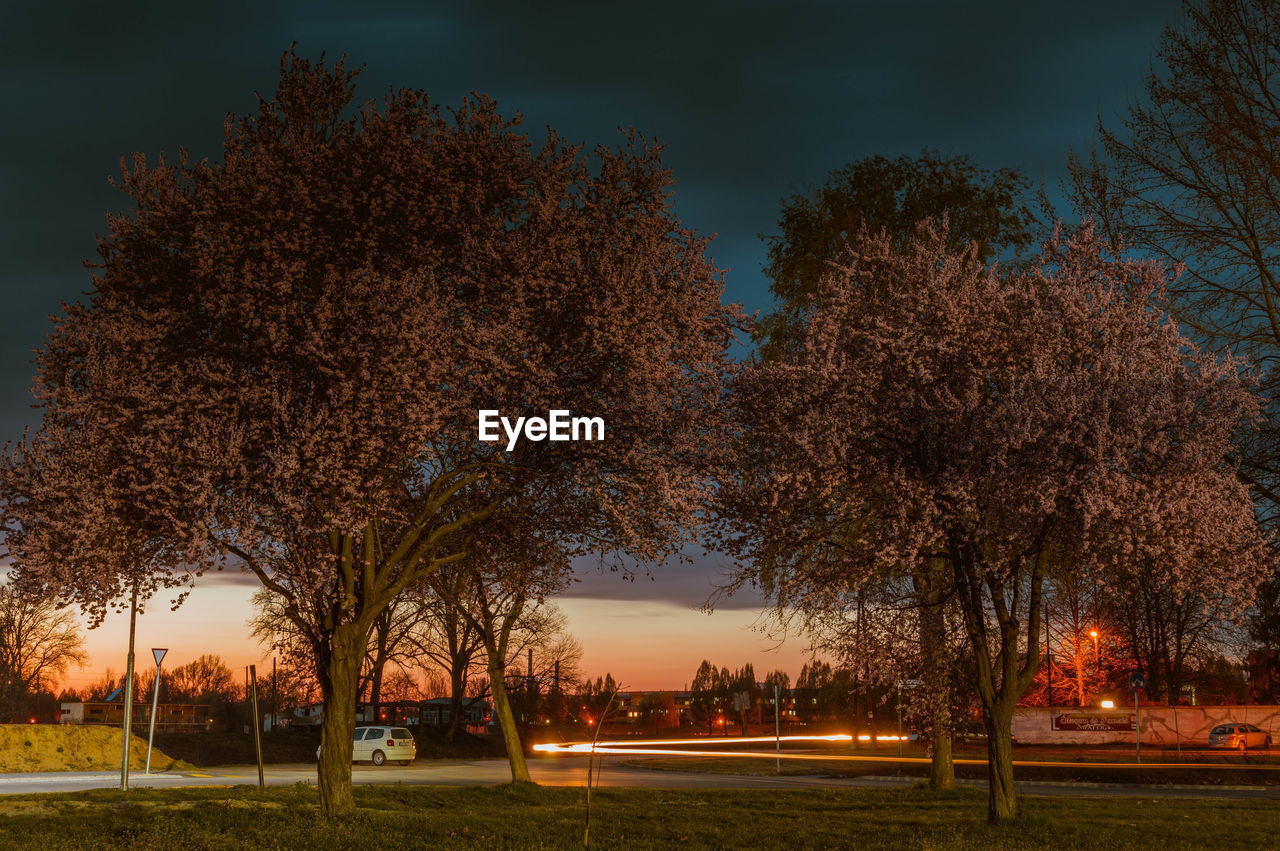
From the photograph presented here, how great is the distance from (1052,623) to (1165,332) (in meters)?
58.0

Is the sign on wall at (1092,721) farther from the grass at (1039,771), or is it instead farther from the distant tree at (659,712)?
the distant tree at (659,712)

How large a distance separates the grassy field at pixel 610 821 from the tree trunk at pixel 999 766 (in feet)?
1.35

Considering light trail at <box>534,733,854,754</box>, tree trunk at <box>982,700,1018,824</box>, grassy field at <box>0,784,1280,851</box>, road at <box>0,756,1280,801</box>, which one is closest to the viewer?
grassy field at <box>0,784,1280,851</box>

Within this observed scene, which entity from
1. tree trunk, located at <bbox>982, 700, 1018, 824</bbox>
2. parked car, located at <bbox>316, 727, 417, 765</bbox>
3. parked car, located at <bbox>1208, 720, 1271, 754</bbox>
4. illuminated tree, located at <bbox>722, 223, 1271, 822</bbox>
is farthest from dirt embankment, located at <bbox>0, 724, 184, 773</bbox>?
parked car, located at <bbox>1208, 720, 1271, 754</bbox>

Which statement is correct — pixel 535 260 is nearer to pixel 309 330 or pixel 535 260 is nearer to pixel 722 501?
pixel 309 330

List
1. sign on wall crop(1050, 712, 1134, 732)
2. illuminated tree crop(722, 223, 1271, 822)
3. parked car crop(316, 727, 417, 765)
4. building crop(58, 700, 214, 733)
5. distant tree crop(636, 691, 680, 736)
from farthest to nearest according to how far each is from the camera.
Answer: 1. distant tree crop(636, 691, 680, 736)
2. building crop(58, 700, 214, 733)
3. sign on wall crop(1050, 712, 1134, 732)
4. parked car crop(316, 727, 417, 765)
5. illuminated tree crop(722, 223, 1271, 822)

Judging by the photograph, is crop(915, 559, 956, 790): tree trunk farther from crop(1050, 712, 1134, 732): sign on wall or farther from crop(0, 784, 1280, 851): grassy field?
crop(1050, 712, 1134, 732): sign on wall

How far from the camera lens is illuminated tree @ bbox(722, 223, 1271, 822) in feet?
→ 50.1

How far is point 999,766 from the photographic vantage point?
1716cm

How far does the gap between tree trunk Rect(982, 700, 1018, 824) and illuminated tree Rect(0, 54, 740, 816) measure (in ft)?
20.1

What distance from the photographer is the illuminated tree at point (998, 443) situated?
15266 millimetres

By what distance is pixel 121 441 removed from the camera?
16234mm

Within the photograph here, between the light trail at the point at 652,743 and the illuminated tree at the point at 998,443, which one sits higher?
the illuminated tree at the point at 998,443

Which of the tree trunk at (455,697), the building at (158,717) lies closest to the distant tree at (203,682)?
the building at (158,717)
